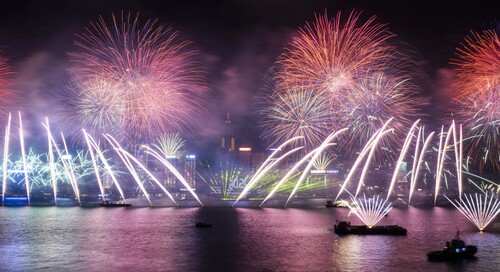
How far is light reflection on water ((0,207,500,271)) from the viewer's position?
4578 centimetres

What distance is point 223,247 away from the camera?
189 ft

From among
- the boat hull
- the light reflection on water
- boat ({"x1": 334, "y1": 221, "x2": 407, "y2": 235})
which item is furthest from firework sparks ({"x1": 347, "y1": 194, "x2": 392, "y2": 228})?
the boat hull

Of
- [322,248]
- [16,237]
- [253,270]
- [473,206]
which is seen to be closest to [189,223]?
[16,237]

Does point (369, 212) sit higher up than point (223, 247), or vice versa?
point (369, 212)

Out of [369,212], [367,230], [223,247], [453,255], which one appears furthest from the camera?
[369,212]

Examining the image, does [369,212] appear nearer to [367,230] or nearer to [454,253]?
[367,230]

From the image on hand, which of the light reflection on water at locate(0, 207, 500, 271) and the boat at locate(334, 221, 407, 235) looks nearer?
the light reflection on water at locate(0, 207, 500, 271)

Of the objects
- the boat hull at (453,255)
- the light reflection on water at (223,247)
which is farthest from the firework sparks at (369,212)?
the boat hull at (453,255)

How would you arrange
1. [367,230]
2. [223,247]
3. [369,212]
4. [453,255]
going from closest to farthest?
[453,255]
[223,247]
[367,230]
[369,212]

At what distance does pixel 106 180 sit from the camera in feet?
625

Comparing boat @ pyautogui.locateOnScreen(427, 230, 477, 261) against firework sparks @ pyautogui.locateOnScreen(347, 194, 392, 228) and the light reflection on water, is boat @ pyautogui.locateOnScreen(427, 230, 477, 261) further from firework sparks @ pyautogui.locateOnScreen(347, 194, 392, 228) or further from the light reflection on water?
firework sparks @ pyautogui.locateOnScreen(347, 194, 392, 228)

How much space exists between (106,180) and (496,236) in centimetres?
14578

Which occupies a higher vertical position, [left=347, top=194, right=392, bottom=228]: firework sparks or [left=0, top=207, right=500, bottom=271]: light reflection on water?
[left=347, top=194, right=392, bottom=228]: firework sparks

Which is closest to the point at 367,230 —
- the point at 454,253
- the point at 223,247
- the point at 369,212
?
the point at 454,253
